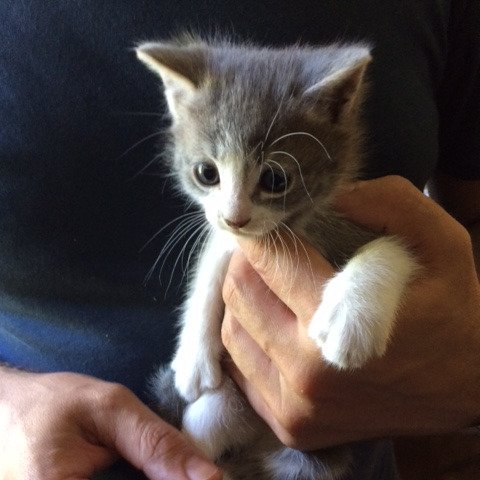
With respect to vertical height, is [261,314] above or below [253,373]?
above

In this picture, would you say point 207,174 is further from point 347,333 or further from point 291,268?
point 347,333

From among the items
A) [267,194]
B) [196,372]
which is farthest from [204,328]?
[267,194]

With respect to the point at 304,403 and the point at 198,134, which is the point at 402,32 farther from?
the point at 304,403

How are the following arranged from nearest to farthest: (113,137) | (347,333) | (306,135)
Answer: (347,333)
(306,135)
(113,137)

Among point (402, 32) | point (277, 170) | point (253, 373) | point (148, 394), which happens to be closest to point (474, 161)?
point (402, 32)

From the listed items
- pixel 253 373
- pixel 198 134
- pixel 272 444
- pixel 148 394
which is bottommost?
pixel 272 444

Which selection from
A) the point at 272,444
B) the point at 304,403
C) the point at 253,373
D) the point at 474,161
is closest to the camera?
the point at 304,403

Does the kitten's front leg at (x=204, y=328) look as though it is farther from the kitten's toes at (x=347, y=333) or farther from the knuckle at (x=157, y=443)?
the kitten's toes at (x=347, y=333)
